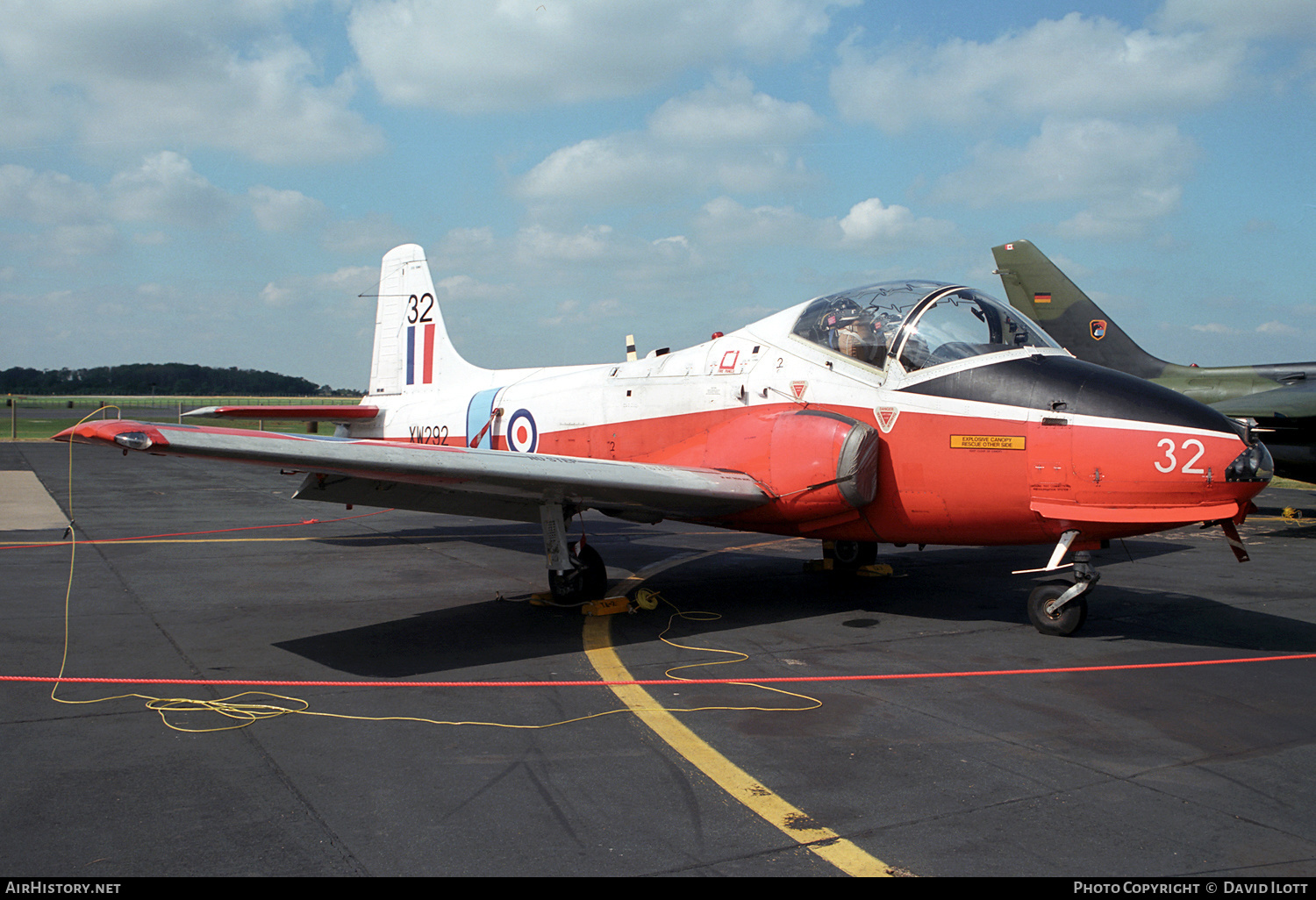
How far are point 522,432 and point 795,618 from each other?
4.32m

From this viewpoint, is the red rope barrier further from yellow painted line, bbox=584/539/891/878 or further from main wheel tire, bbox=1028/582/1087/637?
main wheel tire, bbox=1028/582/1087/637

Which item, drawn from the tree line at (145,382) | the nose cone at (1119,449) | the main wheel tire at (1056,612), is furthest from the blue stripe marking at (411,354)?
the tree line at (145,382)

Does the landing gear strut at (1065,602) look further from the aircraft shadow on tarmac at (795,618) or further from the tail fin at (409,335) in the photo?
the tail fin at (409,335)

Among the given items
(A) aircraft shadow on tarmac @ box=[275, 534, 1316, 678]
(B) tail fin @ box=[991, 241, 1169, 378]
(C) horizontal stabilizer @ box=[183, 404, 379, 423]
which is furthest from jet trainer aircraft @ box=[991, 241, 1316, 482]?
(C) horizontal stabilizer @ box=[183, 404, 379, 423]

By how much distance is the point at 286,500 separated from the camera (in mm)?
18766

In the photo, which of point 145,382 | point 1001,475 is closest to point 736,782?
point 1001,475

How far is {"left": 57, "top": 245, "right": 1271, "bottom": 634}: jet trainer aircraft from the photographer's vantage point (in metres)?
6.33

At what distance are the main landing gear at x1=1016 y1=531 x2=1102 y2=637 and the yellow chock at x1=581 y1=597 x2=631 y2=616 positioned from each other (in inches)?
146

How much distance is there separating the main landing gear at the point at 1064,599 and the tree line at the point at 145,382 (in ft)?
480

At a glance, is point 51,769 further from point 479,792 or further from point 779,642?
point 779,642

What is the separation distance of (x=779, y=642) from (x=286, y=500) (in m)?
14.8

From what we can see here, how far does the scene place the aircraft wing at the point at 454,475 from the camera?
5.81 metres
